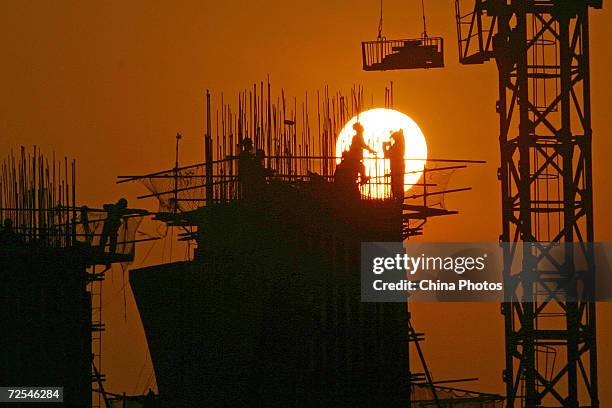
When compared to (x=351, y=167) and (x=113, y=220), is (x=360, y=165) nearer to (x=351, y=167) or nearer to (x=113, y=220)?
(x=351, y=167)

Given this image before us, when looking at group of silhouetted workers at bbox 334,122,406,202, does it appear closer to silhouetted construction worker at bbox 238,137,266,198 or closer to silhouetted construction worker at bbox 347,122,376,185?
silhouetted construction worker at bbox 347,122,376,185

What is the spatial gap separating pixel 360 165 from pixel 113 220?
499 centimetres

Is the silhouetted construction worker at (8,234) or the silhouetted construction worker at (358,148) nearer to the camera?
the silhouetted construction worker at (358,148)

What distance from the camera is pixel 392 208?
1711 inches

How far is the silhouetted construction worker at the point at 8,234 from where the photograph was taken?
43.7 meters

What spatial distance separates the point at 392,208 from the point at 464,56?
638 cm

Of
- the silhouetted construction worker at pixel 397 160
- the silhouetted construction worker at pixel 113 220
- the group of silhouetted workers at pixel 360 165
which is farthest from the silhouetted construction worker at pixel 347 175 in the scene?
the silhouetted construction worker at pixel 113 220

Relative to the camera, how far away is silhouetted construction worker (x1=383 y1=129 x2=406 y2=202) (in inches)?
1687

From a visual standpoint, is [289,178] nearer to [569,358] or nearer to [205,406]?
[205,406]

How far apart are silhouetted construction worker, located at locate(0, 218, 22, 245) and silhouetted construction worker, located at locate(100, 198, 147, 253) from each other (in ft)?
5.45

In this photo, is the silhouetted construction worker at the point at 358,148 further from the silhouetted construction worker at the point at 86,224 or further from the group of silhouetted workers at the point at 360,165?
the silhouetted construction worker at the point at 86,224

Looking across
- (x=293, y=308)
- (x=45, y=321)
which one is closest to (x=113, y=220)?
(x=45, y=321)

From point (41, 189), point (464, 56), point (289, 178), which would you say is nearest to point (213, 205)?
point (289, 178)

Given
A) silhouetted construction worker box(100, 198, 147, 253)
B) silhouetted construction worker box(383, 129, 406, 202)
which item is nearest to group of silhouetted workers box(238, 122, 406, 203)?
silhouetted construction worker box(383, 129, 406, 202)
